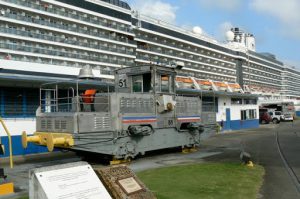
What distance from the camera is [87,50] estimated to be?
1934 inches

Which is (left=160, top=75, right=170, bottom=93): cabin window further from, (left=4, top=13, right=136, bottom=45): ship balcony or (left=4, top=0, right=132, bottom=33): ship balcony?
(left=4, top=0, right=132, bottom=33): ship balcony

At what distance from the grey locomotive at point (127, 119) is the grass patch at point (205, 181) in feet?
8.55

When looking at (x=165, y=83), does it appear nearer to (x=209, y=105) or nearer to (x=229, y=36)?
(x=209, y=105)

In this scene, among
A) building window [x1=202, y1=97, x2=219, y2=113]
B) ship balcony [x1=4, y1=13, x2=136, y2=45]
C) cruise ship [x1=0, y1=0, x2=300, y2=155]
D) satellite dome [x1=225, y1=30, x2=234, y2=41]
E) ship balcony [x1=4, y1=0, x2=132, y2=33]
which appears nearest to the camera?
cruise ship [x1=0, y1=0, x2=300, y2=155]

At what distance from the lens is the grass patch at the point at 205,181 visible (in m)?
8.77

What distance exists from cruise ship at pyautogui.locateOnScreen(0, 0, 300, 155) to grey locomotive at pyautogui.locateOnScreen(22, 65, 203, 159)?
11.2 ft

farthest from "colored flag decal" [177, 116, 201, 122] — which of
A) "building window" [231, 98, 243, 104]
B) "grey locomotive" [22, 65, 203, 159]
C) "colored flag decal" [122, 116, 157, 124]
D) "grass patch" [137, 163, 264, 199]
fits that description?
"building window" [231, 98, 243, 104]

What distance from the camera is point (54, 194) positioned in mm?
5426

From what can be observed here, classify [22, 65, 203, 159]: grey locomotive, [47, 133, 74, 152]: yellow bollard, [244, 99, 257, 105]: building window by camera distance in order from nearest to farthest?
1. [47, 133, 74, 152]: yellow bollard
2. [22, 65, 203, 159]: grey locomotive
3. [244, 99, 257, 105]: building window

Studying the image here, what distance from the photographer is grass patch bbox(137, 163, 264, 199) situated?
8.77m

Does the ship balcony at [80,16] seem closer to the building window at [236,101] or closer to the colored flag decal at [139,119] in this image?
the building window at [236,101]

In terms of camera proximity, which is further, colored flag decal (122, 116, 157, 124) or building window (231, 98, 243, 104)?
building window (231, 98, 243, 104)

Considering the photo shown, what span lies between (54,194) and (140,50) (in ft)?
180

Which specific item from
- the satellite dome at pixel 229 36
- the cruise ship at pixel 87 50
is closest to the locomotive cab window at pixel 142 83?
the cruise ship at pixel 87 50
